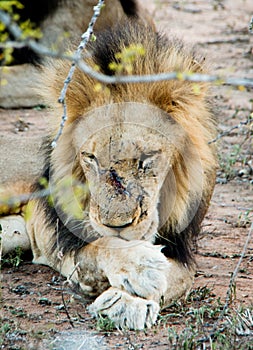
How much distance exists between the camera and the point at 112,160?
13.4 feet

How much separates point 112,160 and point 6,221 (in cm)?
174

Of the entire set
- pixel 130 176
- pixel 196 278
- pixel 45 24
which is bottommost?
pixel 196 278

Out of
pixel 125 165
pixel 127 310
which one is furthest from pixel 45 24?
pixel 127 310

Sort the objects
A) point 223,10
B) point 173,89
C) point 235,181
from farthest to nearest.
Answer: point 223,10 → point 235,181 → point 173,89

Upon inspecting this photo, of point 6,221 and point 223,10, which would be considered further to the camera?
point 223,10

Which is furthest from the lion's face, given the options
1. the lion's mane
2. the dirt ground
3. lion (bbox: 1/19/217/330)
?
the dirt ground

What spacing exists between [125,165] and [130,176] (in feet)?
0.20

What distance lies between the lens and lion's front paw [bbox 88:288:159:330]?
4035mm

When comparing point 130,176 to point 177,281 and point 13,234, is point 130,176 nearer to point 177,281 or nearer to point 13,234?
point 177,281

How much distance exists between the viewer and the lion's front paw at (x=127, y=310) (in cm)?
404

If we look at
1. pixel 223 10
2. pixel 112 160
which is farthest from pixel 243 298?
pixel 223 10

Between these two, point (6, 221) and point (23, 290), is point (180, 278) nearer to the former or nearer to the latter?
point (23, 290)

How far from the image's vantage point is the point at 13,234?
5.51 m

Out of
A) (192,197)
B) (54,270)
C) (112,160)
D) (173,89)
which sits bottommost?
(54,270)
